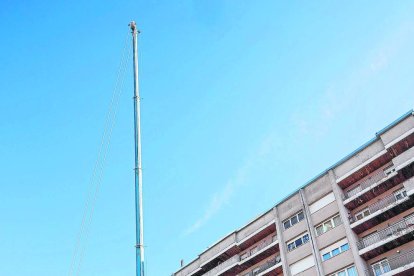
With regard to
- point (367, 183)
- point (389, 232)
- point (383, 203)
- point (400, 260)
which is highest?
point (367, 183)

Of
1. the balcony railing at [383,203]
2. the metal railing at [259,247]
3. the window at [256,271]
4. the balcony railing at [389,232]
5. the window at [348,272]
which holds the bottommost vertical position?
the window at [348,272]

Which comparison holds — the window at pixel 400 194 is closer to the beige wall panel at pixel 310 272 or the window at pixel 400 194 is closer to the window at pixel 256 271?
the beige wall panel at pixel 310 272

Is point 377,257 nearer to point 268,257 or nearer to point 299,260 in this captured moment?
point 299,260

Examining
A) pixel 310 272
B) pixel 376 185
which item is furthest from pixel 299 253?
pixel 376 185

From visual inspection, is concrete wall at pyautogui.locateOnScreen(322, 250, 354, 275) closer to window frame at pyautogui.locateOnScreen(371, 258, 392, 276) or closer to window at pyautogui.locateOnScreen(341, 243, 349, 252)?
window at pyautogui.locateOnScreen(341, 243, 349, 252)

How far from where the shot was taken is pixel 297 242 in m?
42.9

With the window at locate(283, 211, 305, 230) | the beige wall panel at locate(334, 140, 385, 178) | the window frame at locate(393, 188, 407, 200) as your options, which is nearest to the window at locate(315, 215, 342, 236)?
the window at locate(283, 211, 305, 230)

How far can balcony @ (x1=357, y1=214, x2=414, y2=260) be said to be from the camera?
112 ft

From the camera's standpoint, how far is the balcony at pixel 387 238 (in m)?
34.2

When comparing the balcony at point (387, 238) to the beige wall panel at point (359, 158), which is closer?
the balcony at point (387, 238)

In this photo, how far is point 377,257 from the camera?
36.2 meters

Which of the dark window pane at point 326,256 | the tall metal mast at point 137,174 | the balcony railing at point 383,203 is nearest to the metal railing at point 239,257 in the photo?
the dark window pane at point 326,256

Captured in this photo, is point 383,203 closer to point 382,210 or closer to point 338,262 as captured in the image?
point 382,210

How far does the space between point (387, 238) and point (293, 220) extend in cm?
1068
